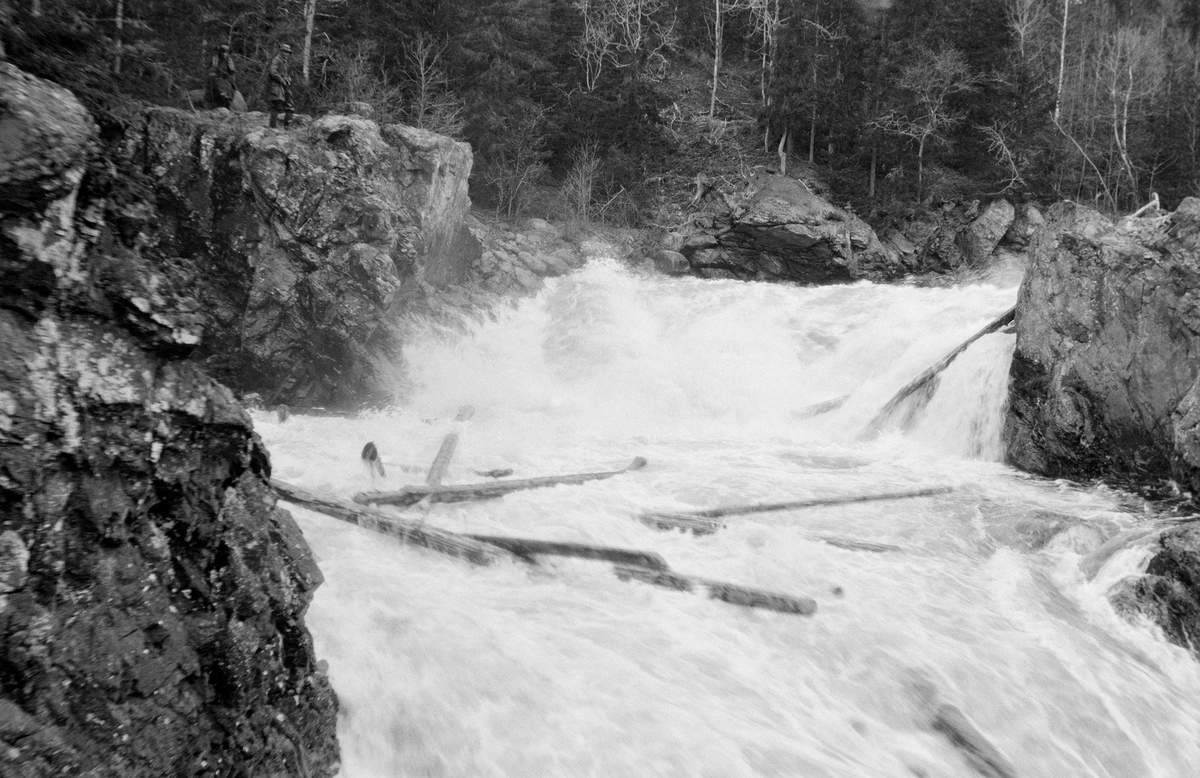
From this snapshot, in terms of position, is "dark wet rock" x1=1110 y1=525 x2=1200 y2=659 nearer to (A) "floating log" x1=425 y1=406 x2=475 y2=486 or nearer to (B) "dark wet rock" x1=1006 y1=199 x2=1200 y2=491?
(B) "dark wet rock" x1=1006 y1=199 x2=1200 y2=491

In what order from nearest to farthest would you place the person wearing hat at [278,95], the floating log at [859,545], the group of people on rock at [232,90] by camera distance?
1. the floating log at [859,545]
2. the person wearing hat at [278,95]
3. the group of people on rock at [232,90]

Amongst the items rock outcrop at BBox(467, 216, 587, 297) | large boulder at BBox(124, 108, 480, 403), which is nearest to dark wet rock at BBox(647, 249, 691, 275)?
rock outcrop at BBox(467, 216, 587, 297)

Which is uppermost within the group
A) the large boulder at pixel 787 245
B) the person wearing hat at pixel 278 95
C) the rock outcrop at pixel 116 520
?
the person wearing hat at pixel 278 95

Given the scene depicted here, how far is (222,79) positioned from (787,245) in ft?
44.6

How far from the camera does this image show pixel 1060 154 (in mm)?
22906

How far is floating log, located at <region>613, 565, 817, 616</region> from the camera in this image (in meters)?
4.33

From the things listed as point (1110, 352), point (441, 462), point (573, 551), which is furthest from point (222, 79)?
point (1110, 352)

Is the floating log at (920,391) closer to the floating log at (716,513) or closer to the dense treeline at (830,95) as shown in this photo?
the floating log at (716,513)

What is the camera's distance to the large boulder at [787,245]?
18.6 metres

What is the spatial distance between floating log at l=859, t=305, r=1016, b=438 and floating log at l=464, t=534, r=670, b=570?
606cm

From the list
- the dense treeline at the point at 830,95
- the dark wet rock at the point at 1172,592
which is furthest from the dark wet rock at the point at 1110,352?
the dense treeline at the point at 830,95

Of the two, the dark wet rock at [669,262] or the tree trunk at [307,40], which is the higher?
the tree trunk at [307,40]

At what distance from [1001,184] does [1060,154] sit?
240cm

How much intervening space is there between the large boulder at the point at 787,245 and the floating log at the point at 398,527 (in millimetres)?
14930
